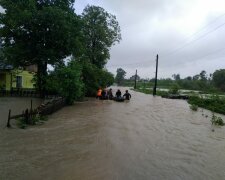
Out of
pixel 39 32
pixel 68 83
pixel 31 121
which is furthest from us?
pixel 39 32

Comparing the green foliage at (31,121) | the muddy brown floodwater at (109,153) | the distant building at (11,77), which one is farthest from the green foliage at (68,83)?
the muddy brown floodwater at (109,153)

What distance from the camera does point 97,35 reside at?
50219mm

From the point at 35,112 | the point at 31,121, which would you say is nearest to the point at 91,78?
the point at 35,112

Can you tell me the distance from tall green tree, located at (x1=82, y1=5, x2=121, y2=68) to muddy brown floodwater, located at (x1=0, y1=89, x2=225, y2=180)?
3461 cm

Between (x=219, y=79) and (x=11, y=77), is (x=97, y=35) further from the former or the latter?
(x=219, y=79)

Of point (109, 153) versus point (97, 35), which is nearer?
point (109, 153)

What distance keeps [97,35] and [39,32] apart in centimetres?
1880

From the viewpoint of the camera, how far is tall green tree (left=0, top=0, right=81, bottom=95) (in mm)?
31094

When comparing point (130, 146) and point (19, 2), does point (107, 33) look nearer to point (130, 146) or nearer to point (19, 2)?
point (19, 2)

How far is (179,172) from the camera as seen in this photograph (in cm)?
879

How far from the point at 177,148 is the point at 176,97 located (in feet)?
119

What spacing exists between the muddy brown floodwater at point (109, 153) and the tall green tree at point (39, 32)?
57.5 feet

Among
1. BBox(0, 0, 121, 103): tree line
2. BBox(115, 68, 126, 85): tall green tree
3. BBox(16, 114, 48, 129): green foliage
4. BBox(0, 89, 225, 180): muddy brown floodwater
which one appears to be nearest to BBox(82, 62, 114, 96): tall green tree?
BBox(0, 0, 121, 103): tree line

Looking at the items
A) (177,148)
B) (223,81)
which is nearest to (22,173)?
(177,148)
